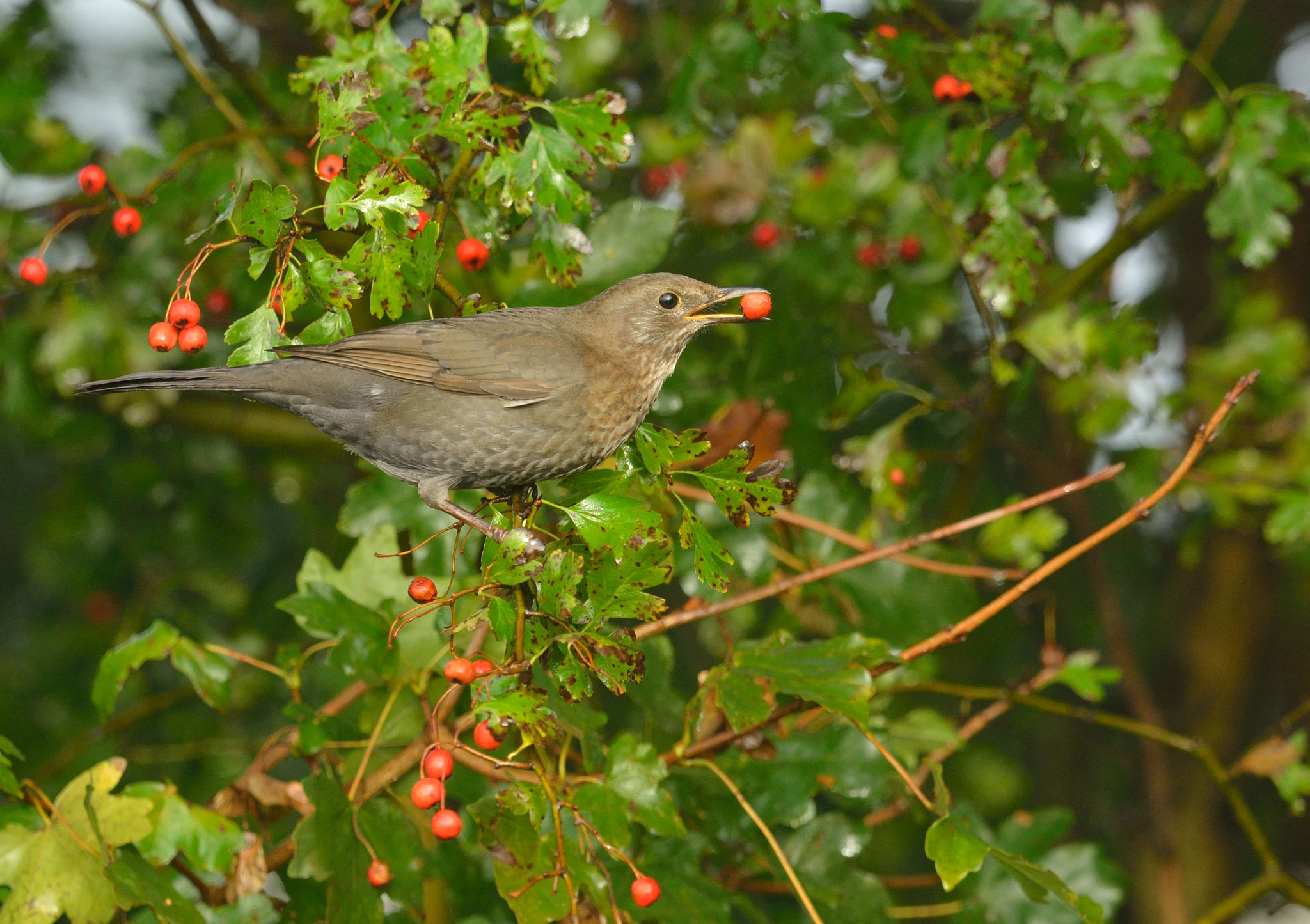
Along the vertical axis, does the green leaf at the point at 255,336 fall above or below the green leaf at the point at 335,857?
above

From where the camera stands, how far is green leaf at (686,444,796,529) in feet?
7.09

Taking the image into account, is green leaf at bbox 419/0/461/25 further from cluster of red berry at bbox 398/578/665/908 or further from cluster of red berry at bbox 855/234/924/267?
cluster of red berry at bbox 855/234/924/267

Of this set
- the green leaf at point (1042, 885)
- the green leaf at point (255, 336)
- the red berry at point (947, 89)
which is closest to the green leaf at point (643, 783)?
the green leaf at point (1042, 885)

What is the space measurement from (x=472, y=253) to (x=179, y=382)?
62cm

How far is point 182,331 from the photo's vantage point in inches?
91.0

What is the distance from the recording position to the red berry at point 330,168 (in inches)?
80.1

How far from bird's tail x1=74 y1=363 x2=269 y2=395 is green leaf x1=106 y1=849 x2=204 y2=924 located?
0.89 meters

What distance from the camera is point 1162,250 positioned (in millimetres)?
6180

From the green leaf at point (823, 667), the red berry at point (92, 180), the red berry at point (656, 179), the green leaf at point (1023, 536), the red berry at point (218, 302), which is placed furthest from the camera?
the red berry at point (656, 179)

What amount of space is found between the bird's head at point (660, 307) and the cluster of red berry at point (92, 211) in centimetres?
108

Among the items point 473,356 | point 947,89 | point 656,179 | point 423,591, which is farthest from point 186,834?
point 656,179

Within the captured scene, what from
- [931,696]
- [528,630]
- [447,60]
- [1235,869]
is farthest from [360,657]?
[1235,869]

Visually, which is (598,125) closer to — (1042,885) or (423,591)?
(423,591)

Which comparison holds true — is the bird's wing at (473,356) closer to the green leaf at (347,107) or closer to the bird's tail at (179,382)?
the bird's tail at (179,382)
